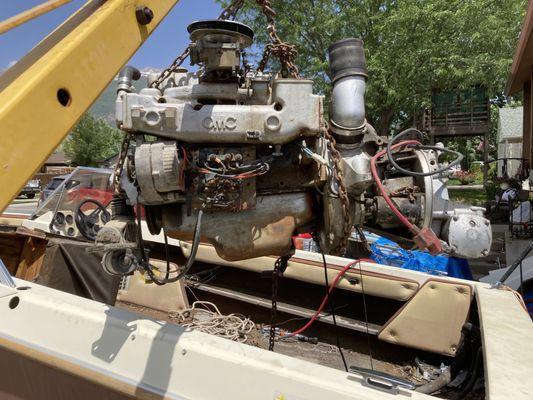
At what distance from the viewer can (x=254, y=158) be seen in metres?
1.71

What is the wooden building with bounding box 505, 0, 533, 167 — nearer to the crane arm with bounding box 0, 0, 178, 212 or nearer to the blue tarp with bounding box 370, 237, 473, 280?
the blue tarp with bounding box 370, 237, 473, 280

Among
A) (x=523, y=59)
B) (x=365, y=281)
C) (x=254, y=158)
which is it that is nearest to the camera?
(x=254, y=158)

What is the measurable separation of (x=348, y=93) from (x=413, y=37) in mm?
11694

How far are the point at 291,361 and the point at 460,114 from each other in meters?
19.0

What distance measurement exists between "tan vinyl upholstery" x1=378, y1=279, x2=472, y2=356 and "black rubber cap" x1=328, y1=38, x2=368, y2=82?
1719 mm

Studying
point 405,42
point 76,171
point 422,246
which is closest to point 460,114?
point 405,42

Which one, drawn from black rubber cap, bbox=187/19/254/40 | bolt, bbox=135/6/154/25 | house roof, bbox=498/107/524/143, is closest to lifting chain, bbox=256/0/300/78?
black rubber cap, bbox=187/19/254/40

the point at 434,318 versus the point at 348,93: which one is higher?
the point at 348,93

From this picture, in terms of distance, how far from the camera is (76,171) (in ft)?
16.2

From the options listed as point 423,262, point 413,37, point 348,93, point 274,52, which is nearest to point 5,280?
point 274,52

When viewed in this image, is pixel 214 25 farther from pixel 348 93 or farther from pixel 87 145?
pixel 87 145

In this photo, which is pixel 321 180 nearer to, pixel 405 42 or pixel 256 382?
pixel 256 382

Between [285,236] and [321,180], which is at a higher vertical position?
[321,180]

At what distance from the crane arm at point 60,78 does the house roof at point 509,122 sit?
27.6 meters
